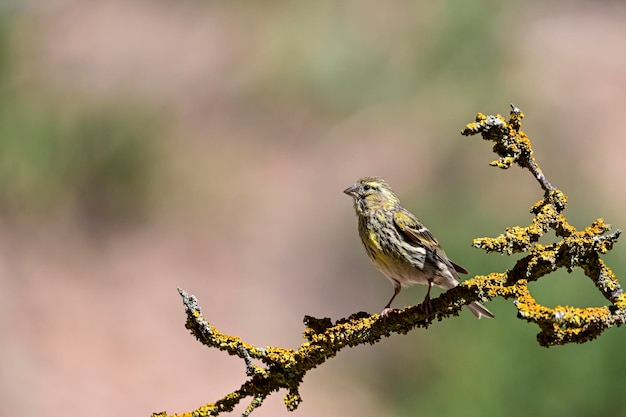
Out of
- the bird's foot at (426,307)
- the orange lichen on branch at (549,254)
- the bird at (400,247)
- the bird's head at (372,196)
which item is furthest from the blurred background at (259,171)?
the orange lichen on branch at (549,254)

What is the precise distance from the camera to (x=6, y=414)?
1127 cm

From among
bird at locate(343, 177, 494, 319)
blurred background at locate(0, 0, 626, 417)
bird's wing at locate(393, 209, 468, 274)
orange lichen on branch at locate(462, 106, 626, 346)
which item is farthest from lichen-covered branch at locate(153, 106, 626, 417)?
blurred background at locate(0, 0, 626, 417)

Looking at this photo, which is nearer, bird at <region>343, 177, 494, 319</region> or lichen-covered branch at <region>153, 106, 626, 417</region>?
lichen-covered branch at <region>153, 106, 626, 417</region>

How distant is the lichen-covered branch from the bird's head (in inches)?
66.8

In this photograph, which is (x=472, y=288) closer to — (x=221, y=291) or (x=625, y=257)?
(x=625, y=257)

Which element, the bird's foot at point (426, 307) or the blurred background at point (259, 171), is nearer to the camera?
the bird's foot at point (426, 307)

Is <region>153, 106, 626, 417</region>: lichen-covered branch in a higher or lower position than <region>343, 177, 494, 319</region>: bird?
lower

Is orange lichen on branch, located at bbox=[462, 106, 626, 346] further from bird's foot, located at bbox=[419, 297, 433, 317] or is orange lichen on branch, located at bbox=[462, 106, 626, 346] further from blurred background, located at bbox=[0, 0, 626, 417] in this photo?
blurred background, located at bbox=[0, 0, 626, 417]

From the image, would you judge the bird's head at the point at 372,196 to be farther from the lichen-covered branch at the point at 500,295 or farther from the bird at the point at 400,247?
the lichen-covered branch at the point at 500,295

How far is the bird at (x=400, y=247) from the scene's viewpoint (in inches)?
164

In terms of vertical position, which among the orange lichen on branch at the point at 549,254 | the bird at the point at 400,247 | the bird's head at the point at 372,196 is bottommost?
the orange lichen on branch at the point at 549,254

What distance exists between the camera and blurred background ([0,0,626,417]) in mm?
11594

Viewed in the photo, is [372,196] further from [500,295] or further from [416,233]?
[500,295]

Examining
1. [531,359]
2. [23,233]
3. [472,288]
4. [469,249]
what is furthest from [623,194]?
[472,288]
